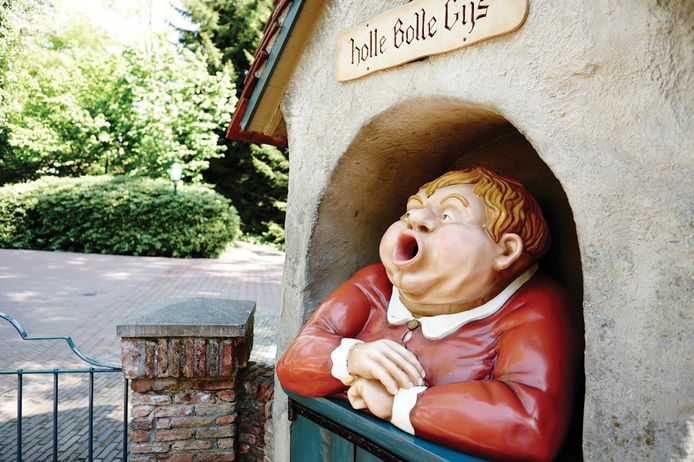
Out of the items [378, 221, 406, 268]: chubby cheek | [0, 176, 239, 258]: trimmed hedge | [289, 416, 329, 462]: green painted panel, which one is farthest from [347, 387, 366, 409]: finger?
[0, 176, 239, 258]: trimmed hedge

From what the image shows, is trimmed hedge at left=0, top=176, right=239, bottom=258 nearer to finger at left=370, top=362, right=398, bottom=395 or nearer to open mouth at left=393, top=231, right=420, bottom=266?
open mouth at left=393, top=231, right=420, bottom=266

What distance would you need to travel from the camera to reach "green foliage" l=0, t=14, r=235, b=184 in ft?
57.1

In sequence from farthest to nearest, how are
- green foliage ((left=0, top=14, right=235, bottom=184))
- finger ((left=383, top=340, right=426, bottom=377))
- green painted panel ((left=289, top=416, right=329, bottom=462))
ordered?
green foliage ((left=0, top=14, right=235, bottom=184)) < green painted panel ((left=289, top=416, right=329, bottom=462)) < finger ((left=383, top=340, right=426, bottom=377))

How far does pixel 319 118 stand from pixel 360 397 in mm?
1241

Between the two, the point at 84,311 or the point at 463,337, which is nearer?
the point at 463,337

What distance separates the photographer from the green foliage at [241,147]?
20.2 m

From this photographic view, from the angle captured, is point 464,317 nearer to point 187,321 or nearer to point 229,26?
point 187,321

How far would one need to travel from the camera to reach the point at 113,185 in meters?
15.2

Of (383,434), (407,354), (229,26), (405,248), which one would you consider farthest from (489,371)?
(229,26)

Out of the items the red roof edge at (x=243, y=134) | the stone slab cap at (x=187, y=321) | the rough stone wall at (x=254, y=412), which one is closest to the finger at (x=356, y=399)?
the stone slab cap at (x=187, y=321)

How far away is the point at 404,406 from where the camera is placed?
5.42ft

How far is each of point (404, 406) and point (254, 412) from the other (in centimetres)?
168

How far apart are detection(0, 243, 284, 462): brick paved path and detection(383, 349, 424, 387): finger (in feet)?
9.02

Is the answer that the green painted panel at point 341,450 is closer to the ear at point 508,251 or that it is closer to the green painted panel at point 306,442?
the green painted panel at point 306,442
